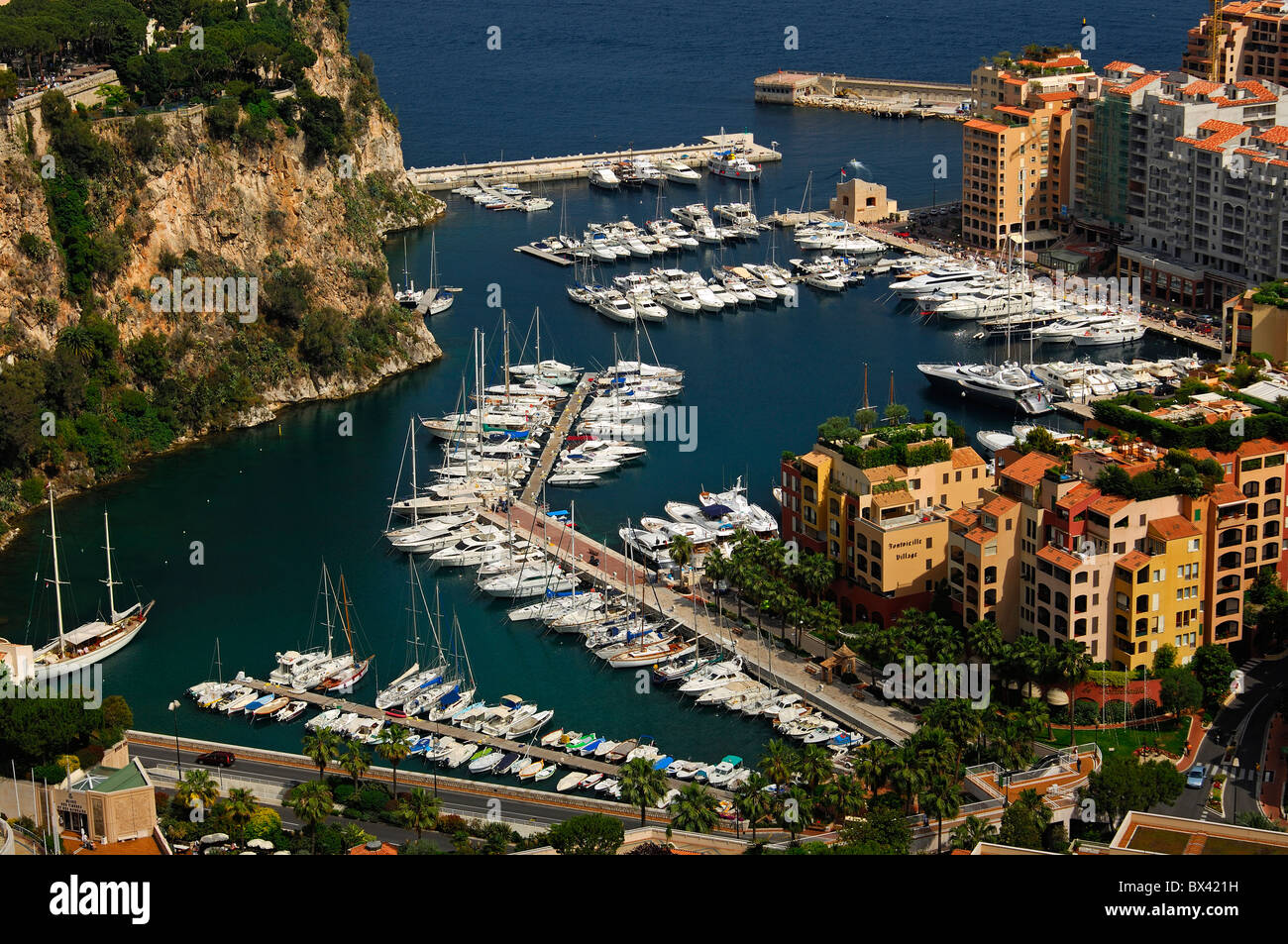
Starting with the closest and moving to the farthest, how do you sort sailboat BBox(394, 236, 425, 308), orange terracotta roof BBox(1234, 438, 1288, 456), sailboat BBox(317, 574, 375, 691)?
orange terracotta roof BBox(1234, 438, 1288, 456) < sailboat BBox(317, 574, 375, 691) < sailboat BBox(394, 236, 425, 308)

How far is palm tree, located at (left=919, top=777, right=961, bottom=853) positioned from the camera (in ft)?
157

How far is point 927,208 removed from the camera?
12212 cm

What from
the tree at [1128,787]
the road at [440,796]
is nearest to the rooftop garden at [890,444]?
the tree at [1128,787]

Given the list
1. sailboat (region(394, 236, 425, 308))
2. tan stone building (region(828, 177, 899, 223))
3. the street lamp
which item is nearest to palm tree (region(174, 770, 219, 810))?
the street lamp

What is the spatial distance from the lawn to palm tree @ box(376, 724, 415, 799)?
18869 millimetres

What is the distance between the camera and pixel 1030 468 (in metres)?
59.3

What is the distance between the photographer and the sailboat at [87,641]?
202ft

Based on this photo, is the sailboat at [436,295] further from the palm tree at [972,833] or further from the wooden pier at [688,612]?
the palm tree at [972,833]

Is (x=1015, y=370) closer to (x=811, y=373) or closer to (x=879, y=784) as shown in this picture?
(x=811, y=373)

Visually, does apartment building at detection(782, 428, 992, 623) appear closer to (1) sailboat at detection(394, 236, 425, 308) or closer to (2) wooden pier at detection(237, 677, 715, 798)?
(2) wooden pier at detection(237, 677, 715, 798)

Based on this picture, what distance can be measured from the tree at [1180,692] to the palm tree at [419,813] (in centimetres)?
2182

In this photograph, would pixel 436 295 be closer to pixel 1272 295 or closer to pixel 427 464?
pixel 427 464

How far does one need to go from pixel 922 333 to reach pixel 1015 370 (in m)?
12.2

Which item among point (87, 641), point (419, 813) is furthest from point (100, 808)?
point (87, 641)
